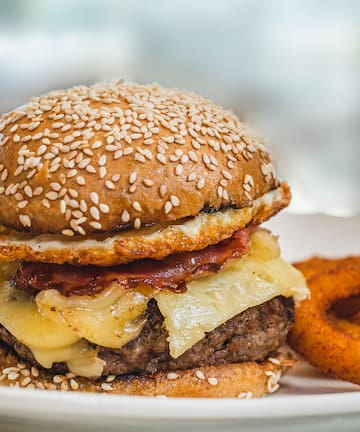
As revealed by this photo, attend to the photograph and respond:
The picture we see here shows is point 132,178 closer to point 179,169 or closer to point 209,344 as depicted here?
point 179,169

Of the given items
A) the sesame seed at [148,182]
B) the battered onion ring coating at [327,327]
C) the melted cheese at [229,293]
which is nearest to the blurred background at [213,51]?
the battered onion ring coating at [327,327]

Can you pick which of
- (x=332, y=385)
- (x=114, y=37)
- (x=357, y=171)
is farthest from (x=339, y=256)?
(x=114, y=37)

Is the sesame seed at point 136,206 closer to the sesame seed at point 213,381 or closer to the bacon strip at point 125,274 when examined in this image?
the bacon strip at point 125,274

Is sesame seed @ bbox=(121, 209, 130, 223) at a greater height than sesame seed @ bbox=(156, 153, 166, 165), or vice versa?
sesame seed @ bbox=(156, 153, 166, 165)

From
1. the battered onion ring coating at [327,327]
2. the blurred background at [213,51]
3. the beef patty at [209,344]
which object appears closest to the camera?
the beef patty at [209,344]

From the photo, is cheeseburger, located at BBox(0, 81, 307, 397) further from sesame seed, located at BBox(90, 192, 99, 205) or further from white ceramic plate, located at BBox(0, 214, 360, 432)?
white ceramic plate, located at BBox(0, 214, 360, 432)

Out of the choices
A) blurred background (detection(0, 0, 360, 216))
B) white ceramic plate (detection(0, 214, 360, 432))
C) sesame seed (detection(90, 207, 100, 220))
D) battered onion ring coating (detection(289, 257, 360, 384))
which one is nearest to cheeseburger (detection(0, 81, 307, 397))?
sesame seed (detection(90, 207, 100, 220))

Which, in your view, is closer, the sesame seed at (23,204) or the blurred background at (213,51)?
the sesame seed at (23,204)
